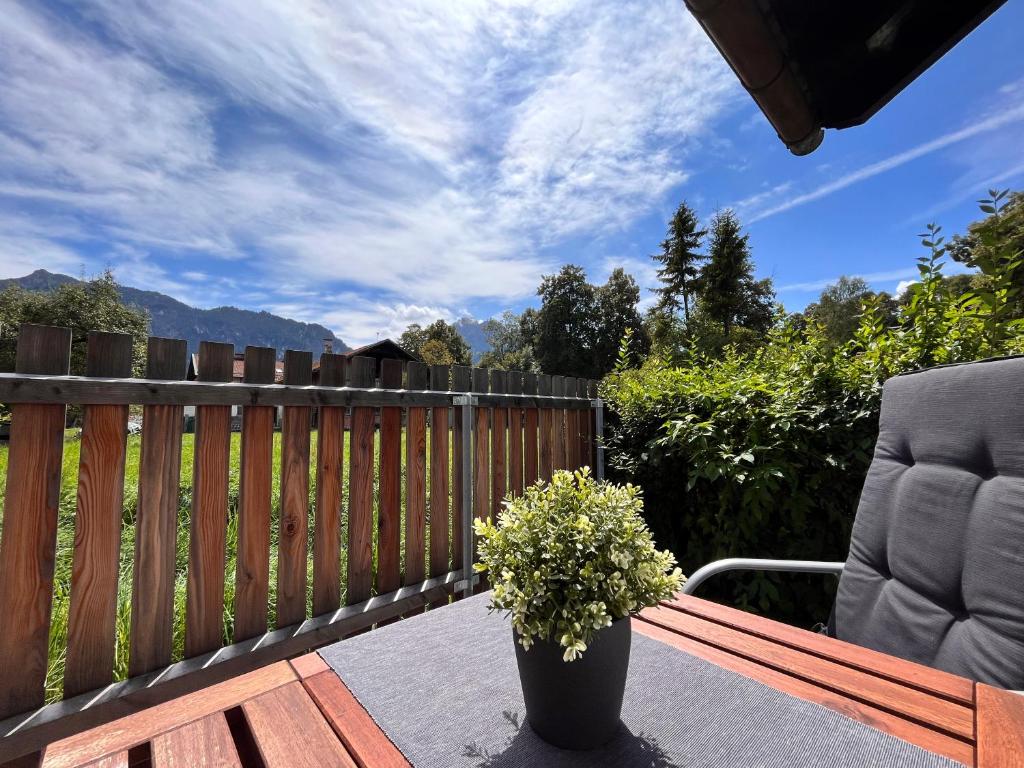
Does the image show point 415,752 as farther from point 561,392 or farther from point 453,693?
point 561,392

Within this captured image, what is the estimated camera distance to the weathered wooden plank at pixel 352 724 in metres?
0.56

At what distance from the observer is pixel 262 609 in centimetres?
161

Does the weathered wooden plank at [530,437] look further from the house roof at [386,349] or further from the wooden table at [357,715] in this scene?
the house roof at [386,349]

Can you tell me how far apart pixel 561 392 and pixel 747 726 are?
251 cm

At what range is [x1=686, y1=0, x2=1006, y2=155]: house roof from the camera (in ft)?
5.28

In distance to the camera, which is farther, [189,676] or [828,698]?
[189,676]

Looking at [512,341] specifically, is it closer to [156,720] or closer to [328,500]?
[328,500]

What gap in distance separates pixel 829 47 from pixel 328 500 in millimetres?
2989

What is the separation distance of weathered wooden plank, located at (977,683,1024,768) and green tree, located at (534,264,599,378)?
2780 centimetres

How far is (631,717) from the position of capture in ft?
2.10

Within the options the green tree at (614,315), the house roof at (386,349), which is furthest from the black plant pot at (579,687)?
the green tree at (614,315)

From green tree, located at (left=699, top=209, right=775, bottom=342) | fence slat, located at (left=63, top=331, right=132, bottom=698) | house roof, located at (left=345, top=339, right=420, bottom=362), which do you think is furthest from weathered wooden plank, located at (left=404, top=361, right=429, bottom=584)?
house roof, located at (left=345, top=339, right=420, bottom=362)

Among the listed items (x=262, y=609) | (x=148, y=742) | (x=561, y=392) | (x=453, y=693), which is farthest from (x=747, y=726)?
(x=561, y=392)

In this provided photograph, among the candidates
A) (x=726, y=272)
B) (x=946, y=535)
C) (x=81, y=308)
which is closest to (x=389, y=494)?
(x=946, y=535)
